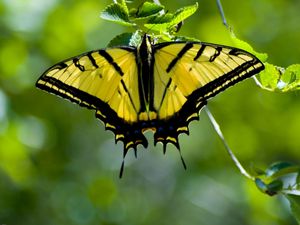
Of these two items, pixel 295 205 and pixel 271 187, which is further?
pixel 271 187

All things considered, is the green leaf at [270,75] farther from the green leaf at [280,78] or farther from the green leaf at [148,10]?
the green leaf at [148,10]

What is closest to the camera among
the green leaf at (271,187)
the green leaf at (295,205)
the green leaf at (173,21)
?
the green leaf at (173,21)

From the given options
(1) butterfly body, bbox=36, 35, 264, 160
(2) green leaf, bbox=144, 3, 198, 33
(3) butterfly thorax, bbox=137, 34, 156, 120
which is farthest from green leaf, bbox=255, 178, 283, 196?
(2) green leaf, bbox=144, 3, 198, 33

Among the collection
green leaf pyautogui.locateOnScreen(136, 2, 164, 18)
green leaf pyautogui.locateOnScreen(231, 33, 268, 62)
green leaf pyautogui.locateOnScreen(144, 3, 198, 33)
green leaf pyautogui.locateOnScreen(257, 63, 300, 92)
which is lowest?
green leaf pyautogui.locateOnScreen(257, 63, 300, 92)

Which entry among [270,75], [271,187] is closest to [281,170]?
[271,187]

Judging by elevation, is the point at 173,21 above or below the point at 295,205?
above

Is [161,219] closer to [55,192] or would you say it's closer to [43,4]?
[55,192]

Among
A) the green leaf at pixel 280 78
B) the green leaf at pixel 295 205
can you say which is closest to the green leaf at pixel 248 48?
the green leaf at pixel 280 78

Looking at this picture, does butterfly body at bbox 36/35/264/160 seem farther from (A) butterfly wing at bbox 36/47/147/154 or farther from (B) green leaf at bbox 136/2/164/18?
(B) green leaf at bbox 136/2/164/18

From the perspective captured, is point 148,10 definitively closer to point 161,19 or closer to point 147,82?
point 161,19
